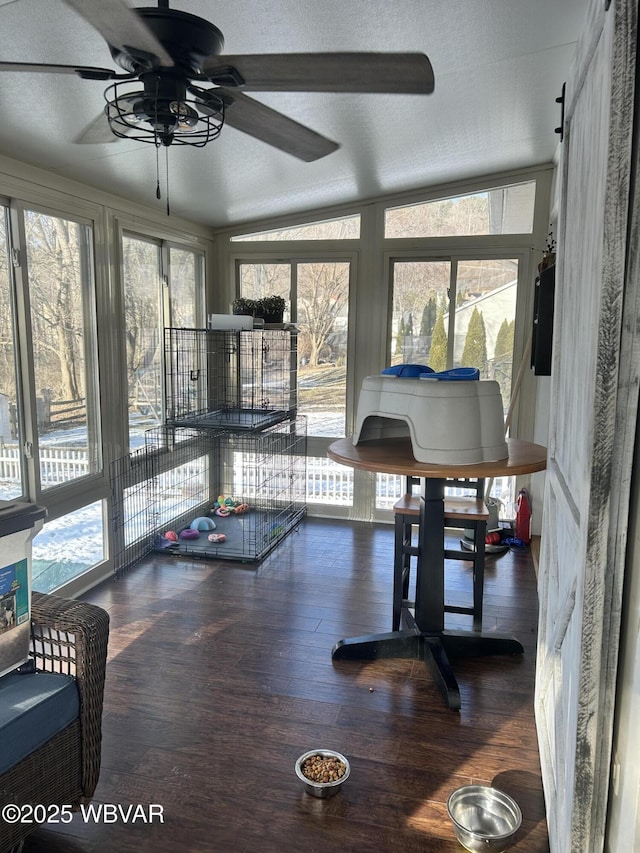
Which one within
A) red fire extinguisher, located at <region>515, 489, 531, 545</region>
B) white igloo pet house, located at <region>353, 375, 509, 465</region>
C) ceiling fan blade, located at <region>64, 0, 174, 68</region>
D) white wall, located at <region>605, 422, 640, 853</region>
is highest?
ceiling fan blade, located at <region>64, 0, 174, 68</region>

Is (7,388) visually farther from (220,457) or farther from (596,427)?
→ (596,427)

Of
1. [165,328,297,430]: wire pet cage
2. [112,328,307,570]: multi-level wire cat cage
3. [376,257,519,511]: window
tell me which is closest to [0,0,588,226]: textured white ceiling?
[376,257,519,511]: window

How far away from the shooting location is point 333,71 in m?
1.50

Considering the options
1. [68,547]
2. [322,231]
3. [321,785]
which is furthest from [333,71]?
[322,231]

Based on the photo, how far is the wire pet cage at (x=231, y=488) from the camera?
4406 millimetres

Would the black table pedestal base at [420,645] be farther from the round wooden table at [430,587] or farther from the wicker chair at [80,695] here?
the wicker chair at [80,695]

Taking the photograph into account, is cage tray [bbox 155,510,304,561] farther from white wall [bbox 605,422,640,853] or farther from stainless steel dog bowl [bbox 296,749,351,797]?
white wall [bbox 605,422,640,853]

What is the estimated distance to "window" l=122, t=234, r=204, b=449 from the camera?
4.07 meters

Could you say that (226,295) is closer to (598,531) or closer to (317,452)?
(317,452)

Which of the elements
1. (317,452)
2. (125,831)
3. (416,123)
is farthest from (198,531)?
(416,123)

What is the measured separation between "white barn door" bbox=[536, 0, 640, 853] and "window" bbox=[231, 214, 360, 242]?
327cm

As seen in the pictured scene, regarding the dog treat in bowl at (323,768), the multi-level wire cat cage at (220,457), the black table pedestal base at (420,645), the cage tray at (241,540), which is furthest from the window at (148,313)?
the dog treat in bowl at (323,768)

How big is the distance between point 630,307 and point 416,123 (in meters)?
2.28

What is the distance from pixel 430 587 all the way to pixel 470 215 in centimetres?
302
